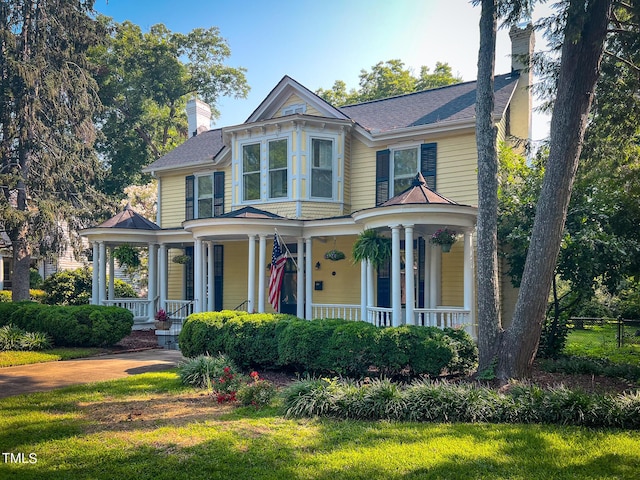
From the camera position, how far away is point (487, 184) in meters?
9.03

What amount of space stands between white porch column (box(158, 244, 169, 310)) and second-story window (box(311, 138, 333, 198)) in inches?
250

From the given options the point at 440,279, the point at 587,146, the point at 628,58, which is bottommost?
the point at 440,279

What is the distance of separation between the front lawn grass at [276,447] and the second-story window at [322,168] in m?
8.86

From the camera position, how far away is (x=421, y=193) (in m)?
11.5

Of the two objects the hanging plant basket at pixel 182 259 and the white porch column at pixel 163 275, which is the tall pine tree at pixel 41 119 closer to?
the white porch column at pixel 163 275

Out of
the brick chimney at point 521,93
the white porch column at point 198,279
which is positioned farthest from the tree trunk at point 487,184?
the white porch column at point 198,279

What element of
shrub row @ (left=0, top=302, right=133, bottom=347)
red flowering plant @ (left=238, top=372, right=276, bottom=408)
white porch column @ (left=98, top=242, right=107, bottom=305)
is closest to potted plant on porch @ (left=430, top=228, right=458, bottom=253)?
red flowering plant @ (left=238, top=372, right=276, bottom=408)

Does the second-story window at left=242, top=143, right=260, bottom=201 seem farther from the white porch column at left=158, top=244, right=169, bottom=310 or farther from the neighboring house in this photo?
the white porch column at left=158, top=244, right=169, bottom=310

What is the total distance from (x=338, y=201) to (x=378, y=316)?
13.8 ft

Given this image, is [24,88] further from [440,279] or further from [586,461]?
[586,461]

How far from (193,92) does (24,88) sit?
A: 51.3ft

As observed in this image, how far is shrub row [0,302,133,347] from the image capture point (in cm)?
1310

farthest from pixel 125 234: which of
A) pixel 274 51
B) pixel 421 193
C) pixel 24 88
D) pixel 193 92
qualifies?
pixel 193 92

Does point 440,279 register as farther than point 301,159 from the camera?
No
